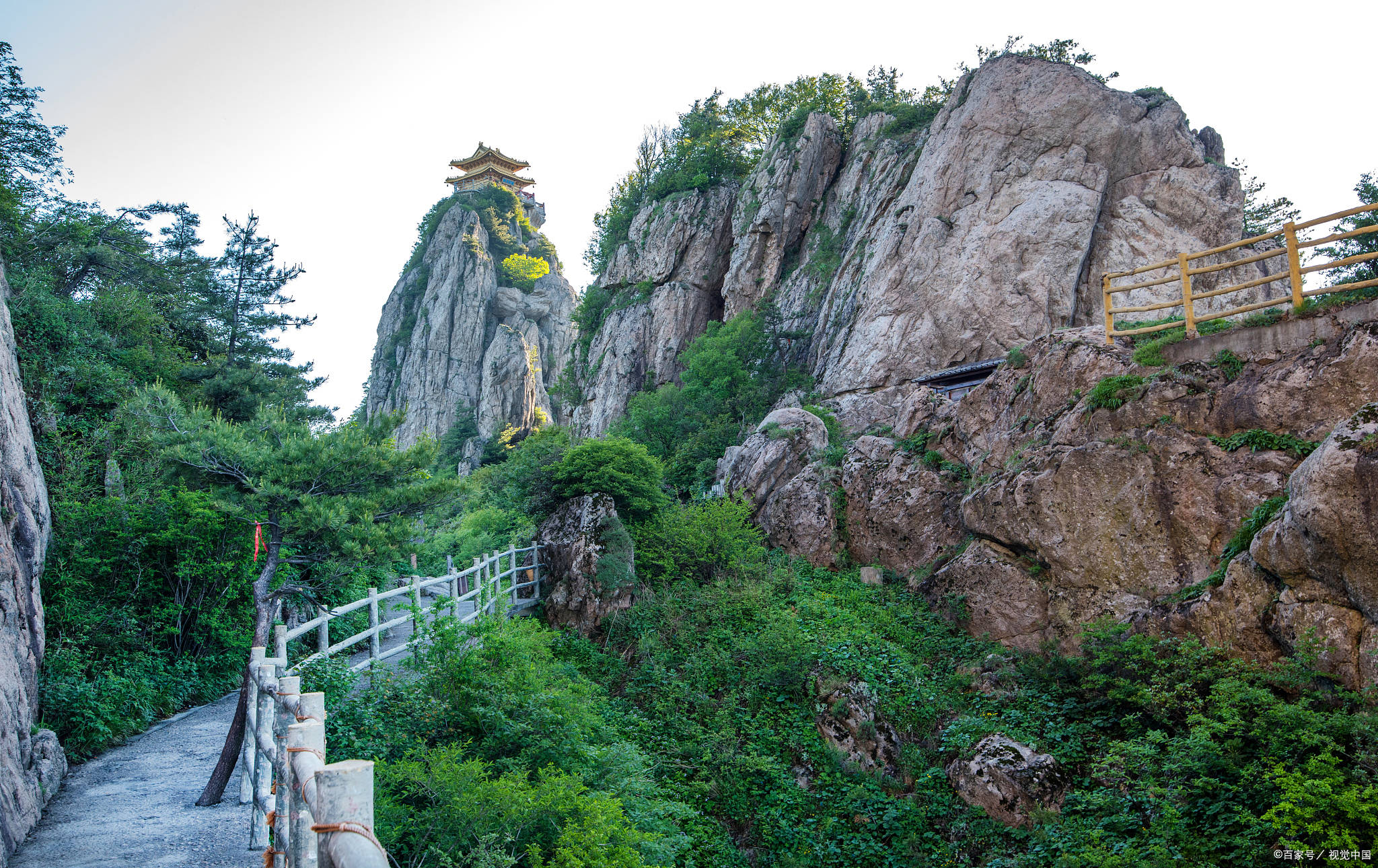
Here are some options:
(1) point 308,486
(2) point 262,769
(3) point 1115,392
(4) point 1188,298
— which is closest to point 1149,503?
(3) point 1115,392

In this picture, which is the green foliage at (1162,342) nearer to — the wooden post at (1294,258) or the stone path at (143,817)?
the wooden post at (1294,258)

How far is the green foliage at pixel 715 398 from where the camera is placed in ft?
81.4

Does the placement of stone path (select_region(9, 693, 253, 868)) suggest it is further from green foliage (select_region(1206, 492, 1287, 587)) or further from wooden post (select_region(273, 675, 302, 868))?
green foliage (select_region(1206, 492, 1287, 587))

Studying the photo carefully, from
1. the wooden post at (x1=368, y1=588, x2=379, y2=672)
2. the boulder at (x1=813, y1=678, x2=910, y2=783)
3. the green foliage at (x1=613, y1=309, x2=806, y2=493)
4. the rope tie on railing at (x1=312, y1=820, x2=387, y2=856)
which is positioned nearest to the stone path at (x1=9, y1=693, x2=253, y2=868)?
the wooden post at (x1=368, y1=588, x2=379, y2=672)

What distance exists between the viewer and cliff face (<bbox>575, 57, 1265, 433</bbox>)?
75.3ft

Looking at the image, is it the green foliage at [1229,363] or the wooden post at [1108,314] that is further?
the wooden post at [1108,314]

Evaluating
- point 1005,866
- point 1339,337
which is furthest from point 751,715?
point 1339,337

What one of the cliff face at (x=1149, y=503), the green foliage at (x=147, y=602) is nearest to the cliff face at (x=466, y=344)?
the green foliage at (x=147, y=602)

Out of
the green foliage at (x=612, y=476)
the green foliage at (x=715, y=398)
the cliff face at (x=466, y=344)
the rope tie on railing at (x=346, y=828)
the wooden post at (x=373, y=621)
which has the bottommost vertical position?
the rope tie on railing at (x=346, y=828)

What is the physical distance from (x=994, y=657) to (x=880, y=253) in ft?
56.9

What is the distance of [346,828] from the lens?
2.83 meters

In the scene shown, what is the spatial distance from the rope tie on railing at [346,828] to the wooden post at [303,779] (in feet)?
0.66

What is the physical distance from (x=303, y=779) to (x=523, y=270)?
58590 mm

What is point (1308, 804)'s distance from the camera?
22.2 ft
